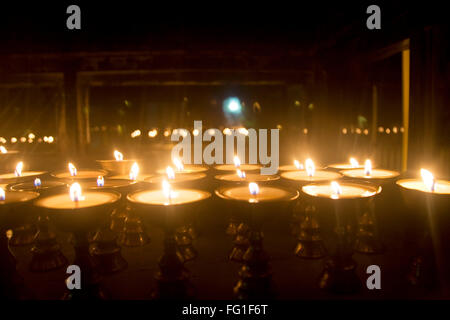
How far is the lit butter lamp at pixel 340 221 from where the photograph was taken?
185 cm

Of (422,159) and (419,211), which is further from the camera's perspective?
(422,159)

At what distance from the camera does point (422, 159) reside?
2922 mm

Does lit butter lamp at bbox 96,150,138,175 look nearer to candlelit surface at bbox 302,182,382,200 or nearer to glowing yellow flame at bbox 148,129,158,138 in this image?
candlelit surface at bbox 302,182,382,200

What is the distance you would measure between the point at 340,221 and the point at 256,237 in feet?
1.56

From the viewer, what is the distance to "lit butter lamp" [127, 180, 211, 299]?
1743 mm

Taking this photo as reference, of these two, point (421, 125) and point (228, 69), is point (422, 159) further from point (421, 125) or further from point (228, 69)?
point (228, 69)

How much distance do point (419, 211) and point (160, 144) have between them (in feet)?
12.3

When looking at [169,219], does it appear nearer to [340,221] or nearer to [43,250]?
[340,221]

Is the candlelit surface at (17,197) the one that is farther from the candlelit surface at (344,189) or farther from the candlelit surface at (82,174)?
the candlelit surface at (344,189)

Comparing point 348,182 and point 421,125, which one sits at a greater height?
point 421,125

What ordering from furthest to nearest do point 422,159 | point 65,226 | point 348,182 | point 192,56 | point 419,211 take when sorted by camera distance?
point 192,56 < point 422,159 < point 348,182 < point 419,211 < point 65,226

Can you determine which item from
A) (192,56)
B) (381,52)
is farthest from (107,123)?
(381,52)

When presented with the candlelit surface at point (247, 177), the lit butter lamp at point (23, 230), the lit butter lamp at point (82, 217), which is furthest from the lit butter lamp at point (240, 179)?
the lit butter lamp at point (23, 230)

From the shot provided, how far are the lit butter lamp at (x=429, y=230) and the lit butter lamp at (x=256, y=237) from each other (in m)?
0.64
